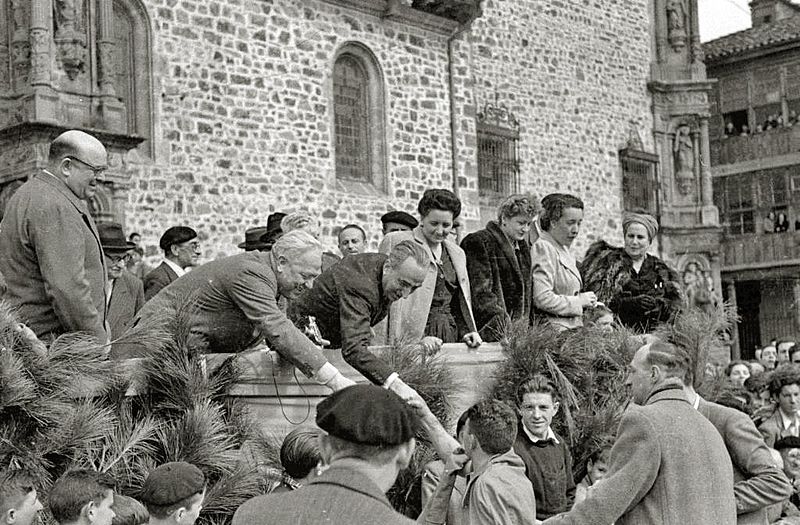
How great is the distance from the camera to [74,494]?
4359 millimetres

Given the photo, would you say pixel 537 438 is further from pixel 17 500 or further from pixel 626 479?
pixel 17 500

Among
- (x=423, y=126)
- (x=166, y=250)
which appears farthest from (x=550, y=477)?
(x=423, y=126)

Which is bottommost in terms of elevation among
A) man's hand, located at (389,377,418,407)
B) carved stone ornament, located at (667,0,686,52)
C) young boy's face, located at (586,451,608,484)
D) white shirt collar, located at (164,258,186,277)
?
young boy's face, located at (586,451,608,484)

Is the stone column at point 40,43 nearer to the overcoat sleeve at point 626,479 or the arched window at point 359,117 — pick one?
the arched window at point 359,117

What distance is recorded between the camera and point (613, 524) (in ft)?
15.5

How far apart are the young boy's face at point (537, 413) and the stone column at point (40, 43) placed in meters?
8.21

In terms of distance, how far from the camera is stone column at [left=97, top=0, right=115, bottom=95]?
43.4 feet

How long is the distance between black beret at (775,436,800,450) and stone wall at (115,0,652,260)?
7935 mm

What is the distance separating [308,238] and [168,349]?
857 millimetres

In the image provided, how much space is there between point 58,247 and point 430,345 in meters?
2.11

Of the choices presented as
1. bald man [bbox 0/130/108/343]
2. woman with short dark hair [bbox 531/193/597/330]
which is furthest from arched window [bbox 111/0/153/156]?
bald man [bbox 0/130/108/343]

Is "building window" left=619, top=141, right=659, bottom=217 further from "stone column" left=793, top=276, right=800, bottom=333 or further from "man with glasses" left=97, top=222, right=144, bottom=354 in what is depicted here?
"man with glasses" left=97, top=222, right=144, bottom=354

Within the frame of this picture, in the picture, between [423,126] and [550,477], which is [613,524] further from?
[423,126]

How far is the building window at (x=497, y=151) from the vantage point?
2088 centimetres
